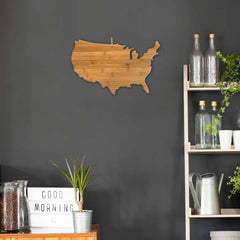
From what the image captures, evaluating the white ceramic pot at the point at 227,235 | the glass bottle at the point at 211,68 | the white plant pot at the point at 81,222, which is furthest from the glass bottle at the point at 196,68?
the white plant pot at the point at 81,222

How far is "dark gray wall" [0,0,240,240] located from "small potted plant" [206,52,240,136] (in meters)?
0.11

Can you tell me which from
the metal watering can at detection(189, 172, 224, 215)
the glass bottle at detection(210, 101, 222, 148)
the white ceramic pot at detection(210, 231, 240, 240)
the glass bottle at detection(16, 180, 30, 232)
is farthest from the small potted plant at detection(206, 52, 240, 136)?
the glass bottle at detection(16, 180, 30, 232)

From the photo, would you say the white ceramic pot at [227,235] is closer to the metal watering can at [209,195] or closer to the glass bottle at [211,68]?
the metal watering can at [209,195]

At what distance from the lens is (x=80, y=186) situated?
2.62 meters

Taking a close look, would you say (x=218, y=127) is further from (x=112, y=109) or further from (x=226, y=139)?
(x=112, y=109)

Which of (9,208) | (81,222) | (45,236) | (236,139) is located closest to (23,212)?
(9,208)

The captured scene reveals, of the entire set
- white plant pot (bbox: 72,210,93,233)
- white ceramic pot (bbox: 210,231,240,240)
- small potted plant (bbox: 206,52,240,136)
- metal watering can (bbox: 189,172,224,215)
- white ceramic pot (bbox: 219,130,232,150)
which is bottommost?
white ceramic pot (bbox: 210,231,240,240)

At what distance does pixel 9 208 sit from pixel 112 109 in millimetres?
875

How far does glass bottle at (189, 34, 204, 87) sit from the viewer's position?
2.72 m

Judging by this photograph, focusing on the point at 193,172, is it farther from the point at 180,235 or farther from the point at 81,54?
the point at 81,54

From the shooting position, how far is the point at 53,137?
9.59ft

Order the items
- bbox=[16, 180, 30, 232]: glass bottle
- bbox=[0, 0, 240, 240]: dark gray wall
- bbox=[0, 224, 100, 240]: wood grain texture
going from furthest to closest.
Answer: bbox=[0, 0, 240, 240]: dark gray wall < bbox=[16, 180, 30, 232]: glass bottle < bbox=[0, 224, 100, 240]: wood grain texture

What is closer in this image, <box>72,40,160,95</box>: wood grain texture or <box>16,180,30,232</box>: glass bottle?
<box>16,180,30,232</box>: glass bottle

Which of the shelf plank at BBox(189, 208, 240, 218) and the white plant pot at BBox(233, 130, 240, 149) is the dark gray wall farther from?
the white plant pot at BBox(233, 130, 240, 149)
